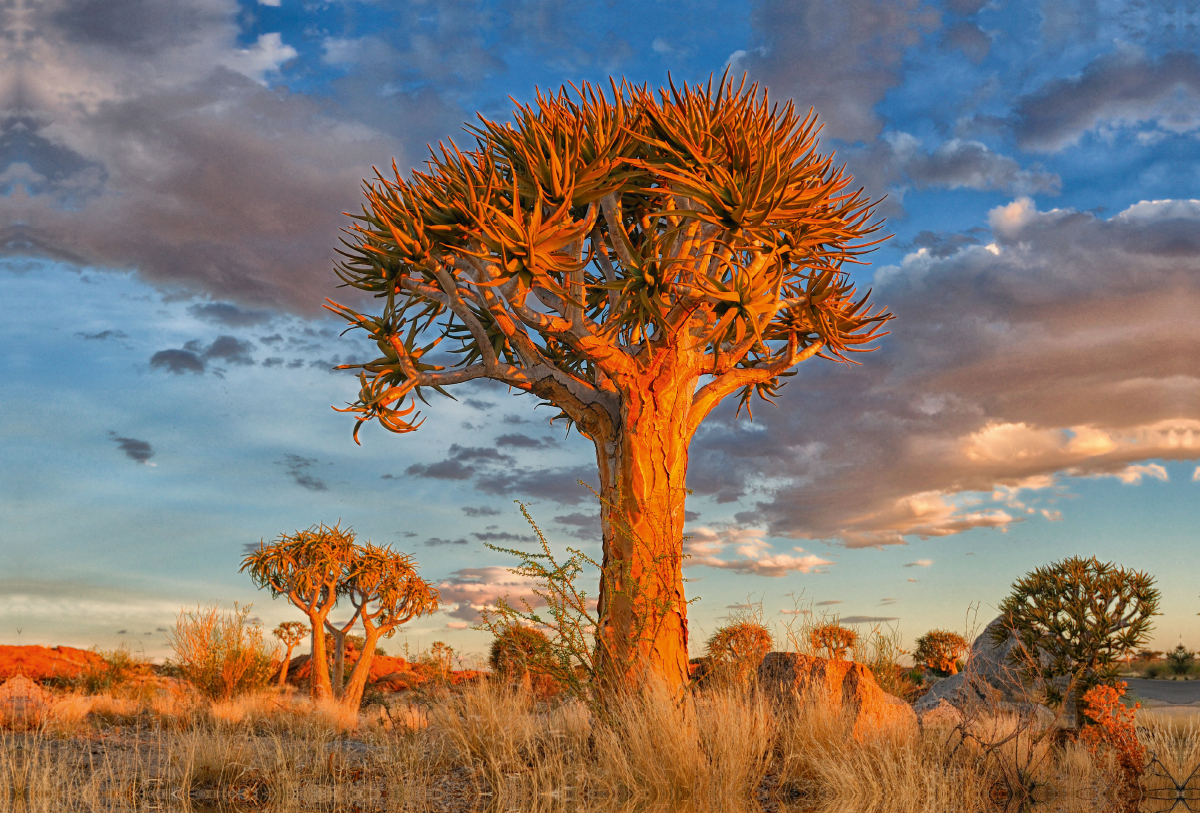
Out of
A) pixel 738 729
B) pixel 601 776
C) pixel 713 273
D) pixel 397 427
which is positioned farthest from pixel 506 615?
pixel 713 273

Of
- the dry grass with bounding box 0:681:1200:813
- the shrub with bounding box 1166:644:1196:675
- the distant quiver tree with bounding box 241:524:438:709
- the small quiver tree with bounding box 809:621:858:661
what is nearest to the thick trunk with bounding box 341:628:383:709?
the distant quiver tree with bounding box 241:524:438:709

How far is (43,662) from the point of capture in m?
25.8

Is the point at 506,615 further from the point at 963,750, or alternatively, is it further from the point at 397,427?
the point at 963,750

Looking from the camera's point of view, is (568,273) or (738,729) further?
(568,273)

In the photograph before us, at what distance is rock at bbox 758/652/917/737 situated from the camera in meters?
8.91

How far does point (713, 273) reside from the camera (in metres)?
9.85

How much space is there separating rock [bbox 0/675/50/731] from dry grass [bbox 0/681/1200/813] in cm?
412

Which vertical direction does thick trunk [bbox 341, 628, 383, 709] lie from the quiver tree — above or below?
below

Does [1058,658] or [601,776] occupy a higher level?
[1058,658]

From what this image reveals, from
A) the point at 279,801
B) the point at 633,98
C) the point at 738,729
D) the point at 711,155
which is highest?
the point at 633,98

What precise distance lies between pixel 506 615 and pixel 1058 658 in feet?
26.0

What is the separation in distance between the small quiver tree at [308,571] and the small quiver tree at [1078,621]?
14.5 metres

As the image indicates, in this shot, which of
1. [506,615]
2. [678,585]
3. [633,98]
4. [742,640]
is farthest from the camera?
[742,640]

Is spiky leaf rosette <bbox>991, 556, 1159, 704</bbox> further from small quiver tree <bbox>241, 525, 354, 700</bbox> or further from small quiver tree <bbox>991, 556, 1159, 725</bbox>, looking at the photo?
small quiver tree <bbox>241, 525, 354, 700</bbox>
